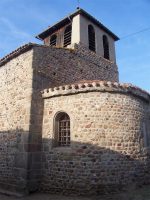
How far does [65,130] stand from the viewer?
948 cm

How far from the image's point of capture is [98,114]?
343 inches

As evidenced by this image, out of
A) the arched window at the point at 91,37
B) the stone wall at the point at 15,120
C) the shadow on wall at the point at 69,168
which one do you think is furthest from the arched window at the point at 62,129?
the arched window at the point at 91,37

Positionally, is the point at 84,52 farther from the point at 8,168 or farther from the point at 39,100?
the point at 8,168

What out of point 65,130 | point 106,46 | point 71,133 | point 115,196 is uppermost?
point 106,46

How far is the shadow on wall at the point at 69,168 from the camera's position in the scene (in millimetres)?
8117

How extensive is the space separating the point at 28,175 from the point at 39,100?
3321 millimetres

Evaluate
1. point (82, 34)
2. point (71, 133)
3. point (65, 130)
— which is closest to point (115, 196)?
point (71, 133)

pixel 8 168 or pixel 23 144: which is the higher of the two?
pixel 23 144

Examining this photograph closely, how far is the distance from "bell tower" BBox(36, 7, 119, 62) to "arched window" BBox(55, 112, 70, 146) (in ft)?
18.4

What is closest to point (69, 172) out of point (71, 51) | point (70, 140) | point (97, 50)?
point (70, 140)

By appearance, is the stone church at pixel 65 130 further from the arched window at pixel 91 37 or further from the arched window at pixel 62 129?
the arched window at pixel 91 37

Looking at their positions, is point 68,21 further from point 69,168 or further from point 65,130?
point 69,168

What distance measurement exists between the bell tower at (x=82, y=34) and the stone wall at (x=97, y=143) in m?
5.49

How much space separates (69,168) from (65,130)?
5.59 feet
